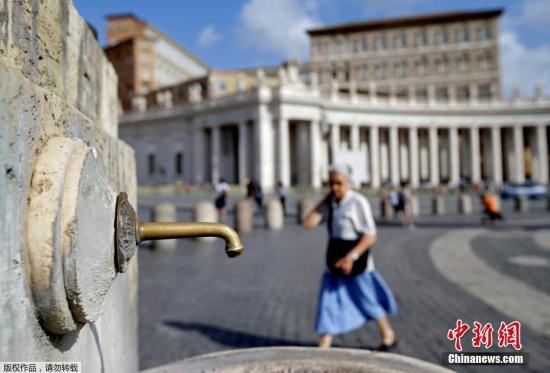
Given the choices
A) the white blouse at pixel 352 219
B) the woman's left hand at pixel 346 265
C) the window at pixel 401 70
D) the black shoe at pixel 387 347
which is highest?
the window at pixel 401 70

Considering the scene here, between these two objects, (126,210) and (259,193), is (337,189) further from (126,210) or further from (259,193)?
(259,193)

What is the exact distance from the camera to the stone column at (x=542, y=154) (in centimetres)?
5006

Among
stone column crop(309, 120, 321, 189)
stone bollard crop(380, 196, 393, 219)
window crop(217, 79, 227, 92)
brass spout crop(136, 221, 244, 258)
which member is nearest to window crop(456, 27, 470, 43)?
stone column crop(309, 120, 321, 189)

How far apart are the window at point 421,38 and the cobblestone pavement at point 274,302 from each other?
204 ft

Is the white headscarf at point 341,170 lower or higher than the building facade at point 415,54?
lower

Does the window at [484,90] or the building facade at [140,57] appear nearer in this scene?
the building facade at [140,57]

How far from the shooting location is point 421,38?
65.5 m

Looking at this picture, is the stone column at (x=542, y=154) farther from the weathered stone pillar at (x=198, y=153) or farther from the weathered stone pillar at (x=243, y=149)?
the weathered stone pillar at (x=198, y=153)

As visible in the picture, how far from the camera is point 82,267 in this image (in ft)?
3.58

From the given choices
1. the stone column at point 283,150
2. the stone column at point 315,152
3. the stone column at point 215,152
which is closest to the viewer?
the stone column at point 283,150

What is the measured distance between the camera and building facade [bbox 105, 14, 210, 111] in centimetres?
5669

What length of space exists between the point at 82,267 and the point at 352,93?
46825mm

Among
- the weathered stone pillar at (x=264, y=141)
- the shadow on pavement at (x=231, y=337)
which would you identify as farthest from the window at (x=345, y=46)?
the shadow on pavement at (x=231, y=337)

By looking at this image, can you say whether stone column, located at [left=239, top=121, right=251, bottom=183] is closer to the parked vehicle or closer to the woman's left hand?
the parked vehicle
